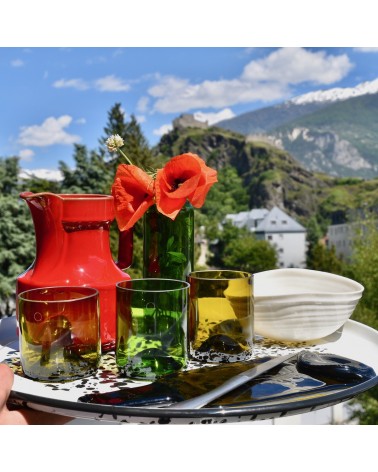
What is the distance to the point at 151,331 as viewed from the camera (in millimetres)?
734

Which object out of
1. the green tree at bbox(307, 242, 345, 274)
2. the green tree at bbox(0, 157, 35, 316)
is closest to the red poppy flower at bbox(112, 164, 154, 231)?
the green tree at bbox(0, 157, 35, 316)

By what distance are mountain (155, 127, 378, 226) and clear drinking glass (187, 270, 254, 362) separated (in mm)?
34966

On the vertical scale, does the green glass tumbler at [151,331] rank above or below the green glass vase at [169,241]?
below

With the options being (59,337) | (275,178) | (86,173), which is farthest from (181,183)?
(275,178)

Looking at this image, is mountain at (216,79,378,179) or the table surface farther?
mountain at (216,79,378,179)

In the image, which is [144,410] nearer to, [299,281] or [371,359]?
[371,359]

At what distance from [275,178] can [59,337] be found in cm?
4249

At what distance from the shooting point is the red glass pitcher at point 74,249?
2.88ft

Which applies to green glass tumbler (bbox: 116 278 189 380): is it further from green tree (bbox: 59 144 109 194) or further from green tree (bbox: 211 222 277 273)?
green tree (bbox: 211 222 277 273)

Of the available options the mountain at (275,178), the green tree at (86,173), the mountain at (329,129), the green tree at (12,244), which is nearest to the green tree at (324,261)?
the mountain at (275,178)

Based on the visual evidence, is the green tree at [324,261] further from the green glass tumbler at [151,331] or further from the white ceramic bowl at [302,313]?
the green glass tumbler at [151,331]

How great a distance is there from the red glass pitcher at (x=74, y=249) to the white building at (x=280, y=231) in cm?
3359

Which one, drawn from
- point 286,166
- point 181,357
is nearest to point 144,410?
point 181,357

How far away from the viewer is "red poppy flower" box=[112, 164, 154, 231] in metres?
0.92
